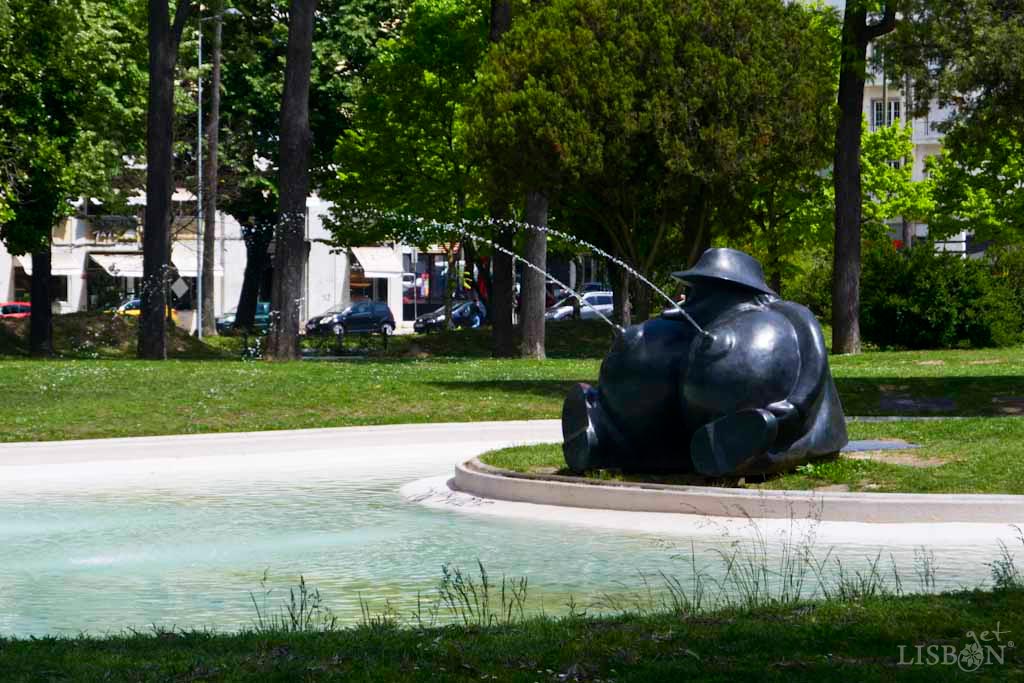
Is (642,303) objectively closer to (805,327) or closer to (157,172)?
(157,172)

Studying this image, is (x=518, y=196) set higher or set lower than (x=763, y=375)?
higher

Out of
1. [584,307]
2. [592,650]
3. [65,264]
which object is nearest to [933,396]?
[592,650]

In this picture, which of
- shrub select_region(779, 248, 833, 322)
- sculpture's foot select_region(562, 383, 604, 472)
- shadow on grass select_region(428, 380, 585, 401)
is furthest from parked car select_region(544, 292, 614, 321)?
sculpture's foot select_region(562, 383, 604, 472)

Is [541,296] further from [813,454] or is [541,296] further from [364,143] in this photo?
[813,454]

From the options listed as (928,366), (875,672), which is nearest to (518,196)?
(928,366)

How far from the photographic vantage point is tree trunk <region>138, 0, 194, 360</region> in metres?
36.6

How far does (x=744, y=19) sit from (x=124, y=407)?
19.2 meters

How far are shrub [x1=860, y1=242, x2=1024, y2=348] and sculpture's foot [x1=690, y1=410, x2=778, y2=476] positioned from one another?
26677 mm

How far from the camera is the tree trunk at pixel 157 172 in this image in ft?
120

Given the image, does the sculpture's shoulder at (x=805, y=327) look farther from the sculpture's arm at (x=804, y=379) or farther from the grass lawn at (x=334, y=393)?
the grass lawn at (x=334, y=393)

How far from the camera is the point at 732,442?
13.2 metres

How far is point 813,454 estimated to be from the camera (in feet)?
45.8

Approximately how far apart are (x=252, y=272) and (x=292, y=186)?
87.4 feet

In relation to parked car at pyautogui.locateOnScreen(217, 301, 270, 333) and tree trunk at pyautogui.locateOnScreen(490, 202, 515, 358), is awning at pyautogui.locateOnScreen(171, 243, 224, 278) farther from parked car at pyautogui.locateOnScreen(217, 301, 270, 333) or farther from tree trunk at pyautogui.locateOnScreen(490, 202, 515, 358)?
tree trunk at pyautogui.locateOnScreen(490, 202, 515, 358)
